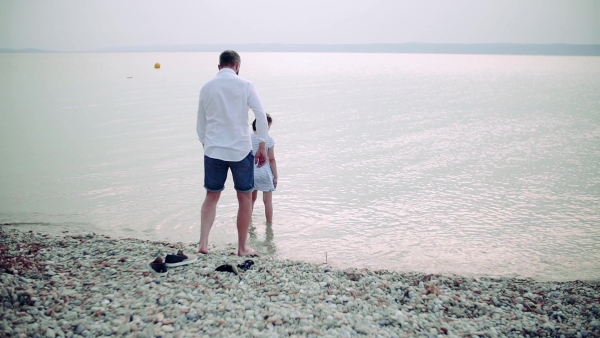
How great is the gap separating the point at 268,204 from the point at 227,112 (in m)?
3.66

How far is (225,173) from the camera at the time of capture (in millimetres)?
6176

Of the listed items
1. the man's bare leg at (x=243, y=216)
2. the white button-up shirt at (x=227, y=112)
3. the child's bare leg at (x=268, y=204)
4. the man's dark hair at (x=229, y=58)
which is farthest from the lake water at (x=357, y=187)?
the man's dark hair at (x=229, y=58)

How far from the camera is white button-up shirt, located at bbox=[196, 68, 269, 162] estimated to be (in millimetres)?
5883

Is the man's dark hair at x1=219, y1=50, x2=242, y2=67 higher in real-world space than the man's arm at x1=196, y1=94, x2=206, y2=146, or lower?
higher

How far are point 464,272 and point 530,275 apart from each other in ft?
3.51

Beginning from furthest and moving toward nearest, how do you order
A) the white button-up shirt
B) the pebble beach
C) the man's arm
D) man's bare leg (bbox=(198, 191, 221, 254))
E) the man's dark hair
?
1. man's bare leg (bbox=(198, 191, 221, 254))
2. the man's arm
3. the man's dark hair
4. the white button-up shirt
5. the pebble beach

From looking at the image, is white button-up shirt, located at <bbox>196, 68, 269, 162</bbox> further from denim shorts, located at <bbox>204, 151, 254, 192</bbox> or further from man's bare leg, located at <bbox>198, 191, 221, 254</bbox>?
man's bare leg, located at <bbox>198, 191, 221, 254</bbox>

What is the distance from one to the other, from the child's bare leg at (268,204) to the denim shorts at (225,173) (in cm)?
263

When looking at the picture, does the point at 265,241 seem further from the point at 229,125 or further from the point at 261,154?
the point at 229,125

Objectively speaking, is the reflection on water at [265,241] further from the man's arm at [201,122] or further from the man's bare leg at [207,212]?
the man's arm at [201,122]

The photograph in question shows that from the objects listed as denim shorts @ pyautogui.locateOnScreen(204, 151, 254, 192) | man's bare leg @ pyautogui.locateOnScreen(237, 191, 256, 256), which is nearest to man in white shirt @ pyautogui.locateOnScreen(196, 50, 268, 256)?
denim shorts @ pyautogui.locateOnScreen(204, 151, 254, 192)

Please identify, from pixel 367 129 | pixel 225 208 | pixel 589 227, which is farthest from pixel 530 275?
pixel 367 129

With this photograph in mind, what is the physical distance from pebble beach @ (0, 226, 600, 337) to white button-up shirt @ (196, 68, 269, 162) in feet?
4.93

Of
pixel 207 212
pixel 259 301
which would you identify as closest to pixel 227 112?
pixel 207 212
